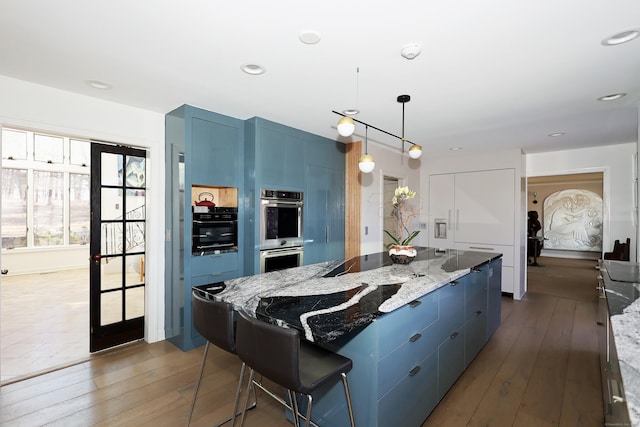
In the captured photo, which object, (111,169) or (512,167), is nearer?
(111,169)

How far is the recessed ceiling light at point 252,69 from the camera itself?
7.50 ft

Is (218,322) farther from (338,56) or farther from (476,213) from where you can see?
(476,213)

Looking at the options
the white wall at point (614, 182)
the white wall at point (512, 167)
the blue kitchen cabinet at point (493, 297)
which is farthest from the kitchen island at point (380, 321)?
the white wall at point (614, 182)

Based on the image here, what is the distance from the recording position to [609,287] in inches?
81.7

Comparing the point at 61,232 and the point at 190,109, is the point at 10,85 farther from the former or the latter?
the point at 61,232

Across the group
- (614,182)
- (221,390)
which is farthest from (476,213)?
(221,390)

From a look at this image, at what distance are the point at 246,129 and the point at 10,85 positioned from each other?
1955 mm

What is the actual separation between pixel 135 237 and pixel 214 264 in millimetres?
891

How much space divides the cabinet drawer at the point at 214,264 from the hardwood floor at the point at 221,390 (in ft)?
2.57

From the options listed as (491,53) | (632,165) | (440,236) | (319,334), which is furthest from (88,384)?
(632,165)

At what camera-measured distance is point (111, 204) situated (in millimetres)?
3117

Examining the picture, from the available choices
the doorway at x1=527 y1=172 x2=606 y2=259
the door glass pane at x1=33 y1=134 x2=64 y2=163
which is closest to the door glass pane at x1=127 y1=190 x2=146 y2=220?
the door glass pane at x1=33 y1=134 x2=64 y2=163

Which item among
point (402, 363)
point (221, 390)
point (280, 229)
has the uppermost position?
point (280, 229)

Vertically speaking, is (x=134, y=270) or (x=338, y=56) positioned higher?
(x=338, y=56)
